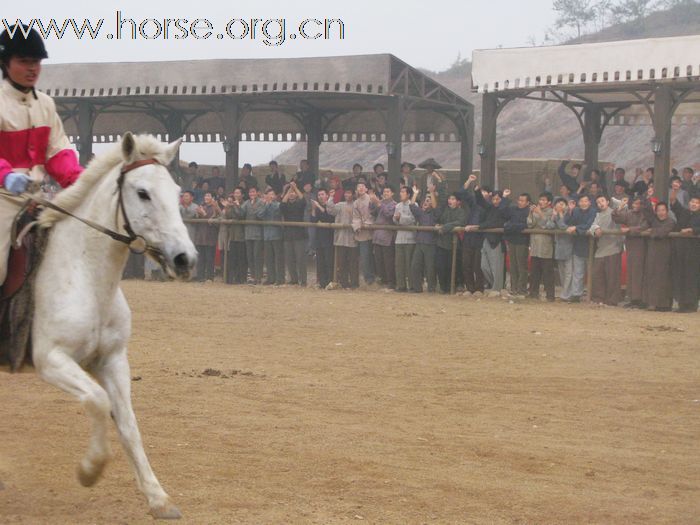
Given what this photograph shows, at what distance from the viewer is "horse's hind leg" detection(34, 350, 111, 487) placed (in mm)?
5637

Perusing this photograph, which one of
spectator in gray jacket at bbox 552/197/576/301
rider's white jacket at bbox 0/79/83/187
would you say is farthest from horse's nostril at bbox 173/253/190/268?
spectator in gray jacket at bbox 552/197/576/301

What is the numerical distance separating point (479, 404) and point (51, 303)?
432 centimetres

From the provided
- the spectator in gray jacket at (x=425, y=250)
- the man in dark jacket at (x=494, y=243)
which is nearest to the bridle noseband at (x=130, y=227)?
the man in dark jacket at (x=494, y=243)

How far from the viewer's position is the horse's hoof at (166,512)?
19.1 feet

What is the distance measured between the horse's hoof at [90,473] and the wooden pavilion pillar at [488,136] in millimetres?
16340

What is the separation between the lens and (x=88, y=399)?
18.5 ft

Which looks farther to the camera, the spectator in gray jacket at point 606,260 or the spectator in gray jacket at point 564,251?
the spectator in gray jacket at point 564,251

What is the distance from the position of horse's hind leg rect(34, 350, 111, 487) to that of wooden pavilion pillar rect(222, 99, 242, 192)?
19.2m

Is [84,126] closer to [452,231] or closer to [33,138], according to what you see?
[452,231]

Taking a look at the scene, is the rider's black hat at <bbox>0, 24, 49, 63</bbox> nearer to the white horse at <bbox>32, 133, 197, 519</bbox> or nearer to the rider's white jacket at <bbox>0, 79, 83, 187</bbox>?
the rider's white jacket at <bbox>0, 79, 83, 187</bbox>

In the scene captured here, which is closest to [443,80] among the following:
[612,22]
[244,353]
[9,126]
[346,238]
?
[612,22]

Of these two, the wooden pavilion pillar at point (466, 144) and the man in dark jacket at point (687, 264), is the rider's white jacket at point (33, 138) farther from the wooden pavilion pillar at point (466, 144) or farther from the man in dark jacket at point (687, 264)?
the wooden pavilion pillar at point (466, 144)

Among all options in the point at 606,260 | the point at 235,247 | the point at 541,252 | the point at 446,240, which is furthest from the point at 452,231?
the point at 235,247

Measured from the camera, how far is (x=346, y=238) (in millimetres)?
20688
